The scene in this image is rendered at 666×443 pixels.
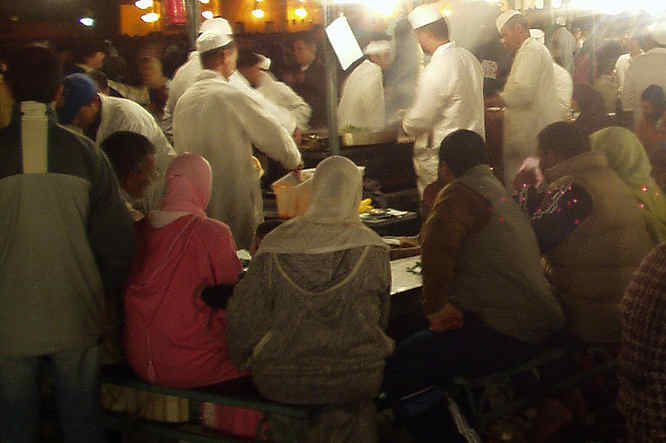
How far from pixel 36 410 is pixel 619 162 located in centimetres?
362

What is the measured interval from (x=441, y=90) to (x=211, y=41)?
189 cm

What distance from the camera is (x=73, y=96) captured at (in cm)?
467

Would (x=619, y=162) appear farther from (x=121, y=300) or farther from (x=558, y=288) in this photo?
(x=121, y=300)

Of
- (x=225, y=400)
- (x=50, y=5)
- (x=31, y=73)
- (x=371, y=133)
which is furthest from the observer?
(x=50, y=5)

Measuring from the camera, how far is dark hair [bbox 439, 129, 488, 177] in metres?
3.90

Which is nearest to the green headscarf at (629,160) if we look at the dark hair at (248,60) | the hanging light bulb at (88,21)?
the dark hair at (248,60)

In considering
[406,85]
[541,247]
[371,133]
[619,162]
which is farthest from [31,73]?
[406,85]

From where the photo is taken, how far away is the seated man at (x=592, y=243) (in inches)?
154

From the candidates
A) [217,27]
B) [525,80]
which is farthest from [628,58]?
[217,27]

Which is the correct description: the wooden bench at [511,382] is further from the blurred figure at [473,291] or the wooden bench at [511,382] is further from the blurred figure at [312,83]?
the blurred figure at [312,83]

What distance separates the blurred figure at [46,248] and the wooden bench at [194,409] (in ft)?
1.08

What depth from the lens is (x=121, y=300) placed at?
3680mm

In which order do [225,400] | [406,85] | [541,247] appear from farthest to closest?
[406,85], [541,247], [225,400]

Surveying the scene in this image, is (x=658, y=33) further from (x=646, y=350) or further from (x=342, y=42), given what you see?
(x=646, y=350)
